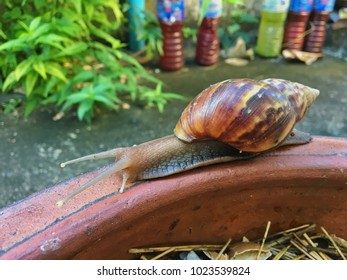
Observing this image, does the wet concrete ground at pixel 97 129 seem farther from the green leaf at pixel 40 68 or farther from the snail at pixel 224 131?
the snail at pixel 224 131

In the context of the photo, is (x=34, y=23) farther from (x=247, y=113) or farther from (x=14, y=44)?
(x=247, y=113)

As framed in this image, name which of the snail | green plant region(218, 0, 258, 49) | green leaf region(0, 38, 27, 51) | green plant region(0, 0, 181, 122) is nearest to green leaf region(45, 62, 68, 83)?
green plant region(0, 0, 181, 122)

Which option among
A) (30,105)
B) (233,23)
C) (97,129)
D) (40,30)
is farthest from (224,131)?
(233,23)

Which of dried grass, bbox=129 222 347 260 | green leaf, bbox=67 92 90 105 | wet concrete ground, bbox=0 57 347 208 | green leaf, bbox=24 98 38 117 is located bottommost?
wet concrete ground, bbox=0 57 347 208

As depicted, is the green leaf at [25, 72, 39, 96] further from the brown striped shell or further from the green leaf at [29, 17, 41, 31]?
the brown striped shell
